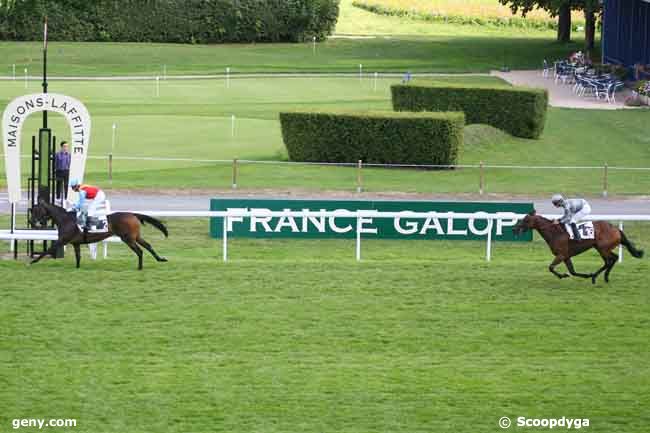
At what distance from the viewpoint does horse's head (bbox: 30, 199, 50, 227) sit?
1597cm

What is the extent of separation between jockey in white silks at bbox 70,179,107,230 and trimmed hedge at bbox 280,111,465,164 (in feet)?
41.4

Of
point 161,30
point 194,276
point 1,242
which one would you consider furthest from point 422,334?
point 161,30

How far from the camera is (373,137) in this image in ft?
92.8

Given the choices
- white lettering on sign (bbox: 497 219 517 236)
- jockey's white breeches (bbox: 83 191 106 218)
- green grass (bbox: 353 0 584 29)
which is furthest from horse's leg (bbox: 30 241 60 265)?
green grass (bbox: 353 0 584 29)

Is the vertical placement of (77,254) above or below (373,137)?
below

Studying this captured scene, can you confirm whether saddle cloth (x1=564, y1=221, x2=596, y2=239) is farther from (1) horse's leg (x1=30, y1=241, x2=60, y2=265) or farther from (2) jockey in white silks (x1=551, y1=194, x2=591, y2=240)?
(1) horse's leg (x1=30, y1=241, x2=60, y2=265)

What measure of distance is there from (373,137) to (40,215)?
1278cm

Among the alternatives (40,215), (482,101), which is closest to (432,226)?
(40,215)

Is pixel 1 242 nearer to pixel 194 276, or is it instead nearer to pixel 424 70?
pixel 194 276

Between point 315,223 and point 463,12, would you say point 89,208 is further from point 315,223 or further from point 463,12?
point 463,12

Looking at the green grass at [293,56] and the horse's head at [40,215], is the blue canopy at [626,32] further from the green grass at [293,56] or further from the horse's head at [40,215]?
the horse's head at [40,215]

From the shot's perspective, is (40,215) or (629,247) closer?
(629,247)
